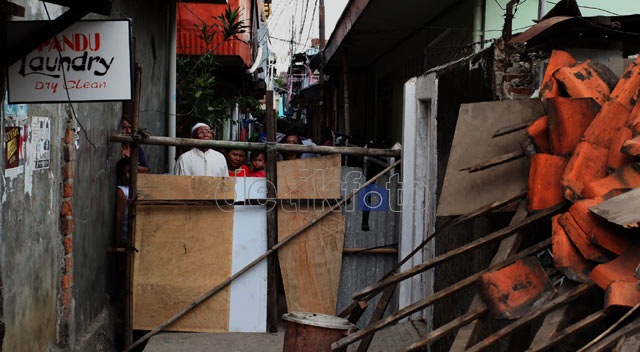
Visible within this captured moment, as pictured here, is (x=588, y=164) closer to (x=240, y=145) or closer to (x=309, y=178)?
(x=309, y=178)

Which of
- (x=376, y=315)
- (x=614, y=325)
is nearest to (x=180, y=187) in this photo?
(x=376, y=315)

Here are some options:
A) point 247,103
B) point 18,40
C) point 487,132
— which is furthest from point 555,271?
point 247,103

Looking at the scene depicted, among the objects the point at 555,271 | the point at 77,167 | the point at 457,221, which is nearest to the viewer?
the point at 555,271

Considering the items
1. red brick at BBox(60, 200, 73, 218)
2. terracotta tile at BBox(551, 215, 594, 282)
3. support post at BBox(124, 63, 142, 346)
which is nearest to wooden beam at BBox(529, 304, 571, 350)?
terracotta tile at BBox(551, 215, 594, 282)

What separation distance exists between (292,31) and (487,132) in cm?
2614

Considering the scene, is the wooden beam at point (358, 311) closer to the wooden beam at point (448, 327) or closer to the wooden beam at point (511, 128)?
the wooden beam at point (511, 128)

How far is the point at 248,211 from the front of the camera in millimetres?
6441

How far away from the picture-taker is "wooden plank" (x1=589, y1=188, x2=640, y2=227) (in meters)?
2.30

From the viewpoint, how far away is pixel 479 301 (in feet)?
9.38

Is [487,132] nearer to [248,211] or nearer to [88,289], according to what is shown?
[248,211]

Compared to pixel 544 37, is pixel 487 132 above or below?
below

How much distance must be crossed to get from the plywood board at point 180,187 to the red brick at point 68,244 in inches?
47.3

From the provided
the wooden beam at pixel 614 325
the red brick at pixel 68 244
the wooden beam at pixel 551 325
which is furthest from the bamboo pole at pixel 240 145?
the wooden beam at pixel 614 325

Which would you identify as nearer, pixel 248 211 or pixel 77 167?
pixel 77 167
